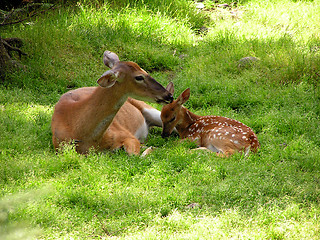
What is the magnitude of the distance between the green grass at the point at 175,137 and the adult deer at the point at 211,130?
251 mm

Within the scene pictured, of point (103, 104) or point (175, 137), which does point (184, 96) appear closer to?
point (175, 137)

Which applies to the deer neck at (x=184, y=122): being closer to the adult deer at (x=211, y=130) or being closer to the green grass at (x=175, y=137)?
the adult deer at (x=211, y=130)

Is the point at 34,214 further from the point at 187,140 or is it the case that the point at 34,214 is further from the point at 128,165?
the point at 187,140

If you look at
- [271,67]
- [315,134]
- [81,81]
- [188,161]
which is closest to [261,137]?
[315,134]

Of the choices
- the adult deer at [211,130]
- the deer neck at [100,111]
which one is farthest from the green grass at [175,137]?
the deer neck at [100,111]

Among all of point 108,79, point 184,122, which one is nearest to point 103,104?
point 108,79

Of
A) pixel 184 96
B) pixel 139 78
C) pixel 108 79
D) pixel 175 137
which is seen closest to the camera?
pixel 108 79

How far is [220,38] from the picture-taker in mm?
10664

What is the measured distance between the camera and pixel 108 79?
18.1 feet

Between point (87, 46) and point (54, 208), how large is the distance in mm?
6149

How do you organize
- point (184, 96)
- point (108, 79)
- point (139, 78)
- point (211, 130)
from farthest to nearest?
1. point (184, 96)
2. point (211, 130)
3. point (139, 78)
4. point (108, 79)

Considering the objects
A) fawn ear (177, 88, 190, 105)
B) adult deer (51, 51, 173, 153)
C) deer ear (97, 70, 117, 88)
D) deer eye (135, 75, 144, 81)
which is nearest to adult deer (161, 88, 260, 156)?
fawn ear (177, 88, 190, 105)

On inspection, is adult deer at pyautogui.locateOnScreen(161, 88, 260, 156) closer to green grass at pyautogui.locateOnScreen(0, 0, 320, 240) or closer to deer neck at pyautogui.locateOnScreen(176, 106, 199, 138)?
deer neck at pyautogui.locateOnScreen(176, 106, 199, 138)

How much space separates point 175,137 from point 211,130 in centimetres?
92
